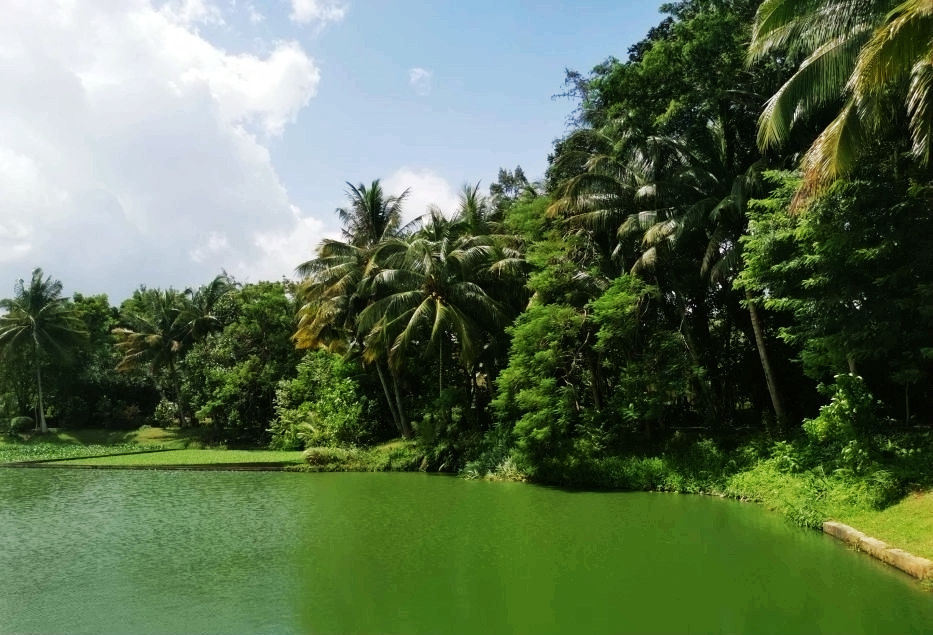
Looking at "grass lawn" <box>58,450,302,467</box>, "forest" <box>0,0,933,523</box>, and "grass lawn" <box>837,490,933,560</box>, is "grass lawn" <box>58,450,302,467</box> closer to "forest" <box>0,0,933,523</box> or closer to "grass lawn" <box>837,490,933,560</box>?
"forest" <box>0,0,933,523</box>

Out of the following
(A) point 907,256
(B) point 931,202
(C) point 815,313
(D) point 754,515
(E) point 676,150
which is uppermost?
(E) point 676,150

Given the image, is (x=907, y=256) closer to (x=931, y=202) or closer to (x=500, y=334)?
(x=931, y=202)

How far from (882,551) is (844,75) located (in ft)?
22.7

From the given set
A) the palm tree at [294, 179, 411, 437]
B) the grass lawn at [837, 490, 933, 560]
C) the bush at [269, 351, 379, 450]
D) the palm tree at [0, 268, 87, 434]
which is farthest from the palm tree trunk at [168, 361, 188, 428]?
the grass lawn at [837, 490, 933, 560]

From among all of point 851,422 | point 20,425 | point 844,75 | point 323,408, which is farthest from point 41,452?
point 844,75

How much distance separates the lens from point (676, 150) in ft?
57.6

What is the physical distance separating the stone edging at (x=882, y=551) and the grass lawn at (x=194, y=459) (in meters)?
17.2

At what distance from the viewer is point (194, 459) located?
24656mm

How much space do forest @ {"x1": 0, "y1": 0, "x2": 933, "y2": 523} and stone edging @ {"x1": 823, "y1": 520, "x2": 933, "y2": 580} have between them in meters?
0.86

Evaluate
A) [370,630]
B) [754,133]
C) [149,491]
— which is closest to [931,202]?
[754,133]

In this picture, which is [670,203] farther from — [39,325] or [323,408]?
[39,325]

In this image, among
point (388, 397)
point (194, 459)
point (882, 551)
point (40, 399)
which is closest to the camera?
point (882, 551)

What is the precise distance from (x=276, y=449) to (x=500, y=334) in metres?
Result: 12.9

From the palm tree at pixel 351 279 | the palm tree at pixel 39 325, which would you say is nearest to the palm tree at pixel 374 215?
the palm tree at pixel 351 279
